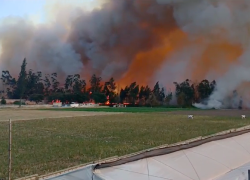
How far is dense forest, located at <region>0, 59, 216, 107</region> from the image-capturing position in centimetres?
10500

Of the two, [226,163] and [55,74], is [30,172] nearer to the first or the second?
[226,163]

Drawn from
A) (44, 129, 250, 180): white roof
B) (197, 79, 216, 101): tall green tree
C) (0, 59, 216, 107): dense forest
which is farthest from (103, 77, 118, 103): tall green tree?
(44, 129, 250, 180): white roof

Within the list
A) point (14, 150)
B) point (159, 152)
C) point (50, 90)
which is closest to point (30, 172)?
point (14, 150)

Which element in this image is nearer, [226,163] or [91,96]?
[226,163]

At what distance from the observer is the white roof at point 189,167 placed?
4.27m

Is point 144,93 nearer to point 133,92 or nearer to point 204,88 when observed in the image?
point 133,92

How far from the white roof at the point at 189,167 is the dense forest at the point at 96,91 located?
9506 centimetres

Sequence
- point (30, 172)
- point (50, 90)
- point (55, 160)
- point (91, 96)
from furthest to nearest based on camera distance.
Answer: point (50, 90) < point (91, 96) < point (55, 160) < point (30, 172)

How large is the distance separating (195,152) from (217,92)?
80.9m

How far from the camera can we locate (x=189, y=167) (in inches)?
200

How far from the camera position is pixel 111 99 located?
123 metres

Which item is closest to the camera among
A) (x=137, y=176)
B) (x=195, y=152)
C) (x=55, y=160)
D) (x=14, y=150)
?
(x=137, y=176)

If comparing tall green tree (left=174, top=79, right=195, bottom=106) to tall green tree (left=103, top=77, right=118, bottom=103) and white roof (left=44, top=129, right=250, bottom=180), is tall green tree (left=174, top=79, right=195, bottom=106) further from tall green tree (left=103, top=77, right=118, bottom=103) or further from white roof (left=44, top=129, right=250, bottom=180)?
white roof (left=44, top=129, right=250, bottom=180)

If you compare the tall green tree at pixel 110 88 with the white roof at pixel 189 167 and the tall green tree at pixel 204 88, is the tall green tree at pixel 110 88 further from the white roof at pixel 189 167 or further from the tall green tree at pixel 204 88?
the white roof at pixel 189 167
